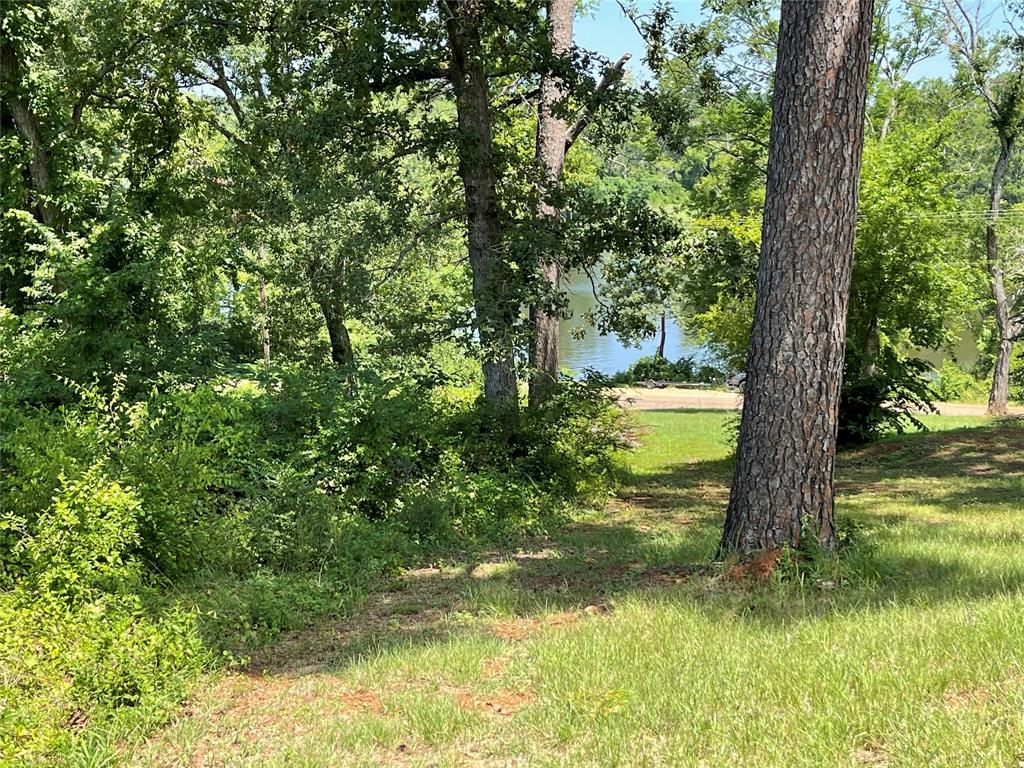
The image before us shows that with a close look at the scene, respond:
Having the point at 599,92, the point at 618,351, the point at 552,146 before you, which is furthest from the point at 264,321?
the point at 618,351

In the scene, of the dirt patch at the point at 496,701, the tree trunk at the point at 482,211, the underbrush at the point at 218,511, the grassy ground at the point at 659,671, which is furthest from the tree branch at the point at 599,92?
Result: the dirt patch at the point at 496,701

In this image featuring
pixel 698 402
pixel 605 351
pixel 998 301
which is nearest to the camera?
pixel 998 301

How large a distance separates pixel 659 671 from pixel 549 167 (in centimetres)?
1084

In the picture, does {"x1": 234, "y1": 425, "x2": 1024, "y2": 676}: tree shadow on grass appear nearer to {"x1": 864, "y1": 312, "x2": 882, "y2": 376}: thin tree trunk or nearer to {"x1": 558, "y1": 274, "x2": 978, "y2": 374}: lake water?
{"x1": 864, "y1": 312, "x2": 882, "y2": 376}: thin tree trunk

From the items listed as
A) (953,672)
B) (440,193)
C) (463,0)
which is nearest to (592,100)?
(463,0)

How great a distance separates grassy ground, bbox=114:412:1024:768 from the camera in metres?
3.29

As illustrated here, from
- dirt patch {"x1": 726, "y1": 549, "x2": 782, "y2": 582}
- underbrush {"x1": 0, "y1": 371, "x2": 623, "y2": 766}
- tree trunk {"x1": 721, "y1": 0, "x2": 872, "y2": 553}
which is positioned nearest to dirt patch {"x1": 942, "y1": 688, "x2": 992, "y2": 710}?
dirt patch {"x1": 726, "y1": 549, "x2": 782, "y2": 582}

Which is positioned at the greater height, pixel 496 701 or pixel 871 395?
pixel 871 395

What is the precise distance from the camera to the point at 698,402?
119 ft

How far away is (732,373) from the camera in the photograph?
20828 mm

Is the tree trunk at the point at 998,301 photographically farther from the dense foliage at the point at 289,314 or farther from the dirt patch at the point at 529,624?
the dirt patch at the point at 529,624

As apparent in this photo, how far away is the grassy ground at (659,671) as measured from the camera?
329cm

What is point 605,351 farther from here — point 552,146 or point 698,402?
point 552,146

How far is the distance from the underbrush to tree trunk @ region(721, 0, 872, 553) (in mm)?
3345
